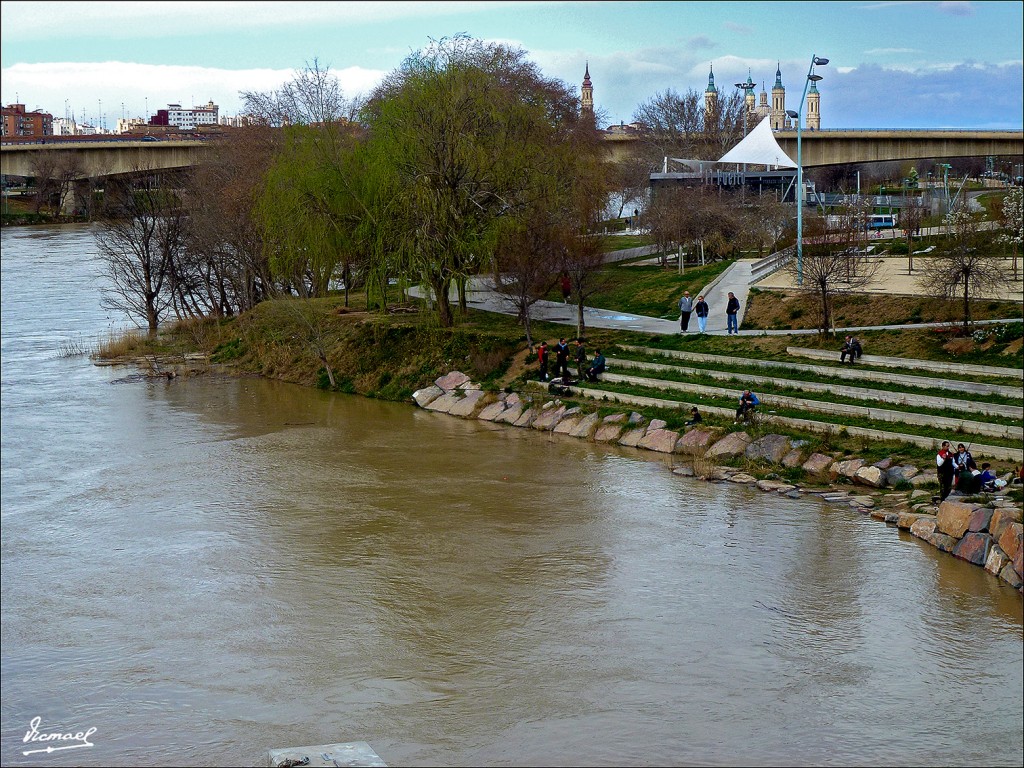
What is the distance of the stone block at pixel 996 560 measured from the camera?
1897cm

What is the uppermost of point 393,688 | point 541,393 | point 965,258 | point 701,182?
point 701,182

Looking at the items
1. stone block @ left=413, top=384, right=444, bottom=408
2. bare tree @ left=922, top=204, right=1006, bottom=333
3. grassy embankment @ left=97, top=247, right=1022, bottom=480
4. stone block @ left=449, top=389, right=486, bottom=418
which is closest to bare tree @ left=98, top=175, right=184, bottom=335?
grassy embankment @ left=97, top=247, right=1022, bottom=480

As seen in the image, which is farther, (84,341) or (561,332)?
(84,341)

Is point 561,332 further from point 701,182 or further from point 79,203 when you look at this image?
point 79,203

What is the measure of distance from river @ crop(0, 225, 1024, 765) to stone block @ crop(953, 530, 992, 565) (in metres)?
0.38

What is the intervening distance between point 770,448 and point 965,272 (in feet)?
26.3

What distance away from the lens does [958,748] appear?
13.2 metres

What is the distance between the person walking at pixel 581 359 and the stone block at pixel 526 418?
6.42 ft

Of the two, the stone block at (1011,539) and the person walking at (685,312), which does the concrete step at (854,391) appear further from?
the stone block at (1011,539)

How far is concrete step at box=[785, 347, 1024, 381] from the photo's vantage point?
86.3 feet

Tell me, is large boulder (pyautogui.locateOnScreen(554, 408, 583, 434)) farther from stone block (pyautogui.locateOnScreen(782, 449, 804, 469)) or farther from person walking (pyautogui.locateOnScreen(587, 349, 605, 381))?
stone block (pyautogui.locateOnScreen(782, 449, 804, 469))

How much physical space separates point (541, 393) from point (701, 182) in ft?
109

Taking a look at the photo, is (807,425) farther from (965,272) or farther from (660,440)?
(965,272)

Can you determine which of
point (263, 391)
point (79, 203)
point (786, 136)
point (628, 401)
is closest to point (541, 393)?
point (628, 401)
